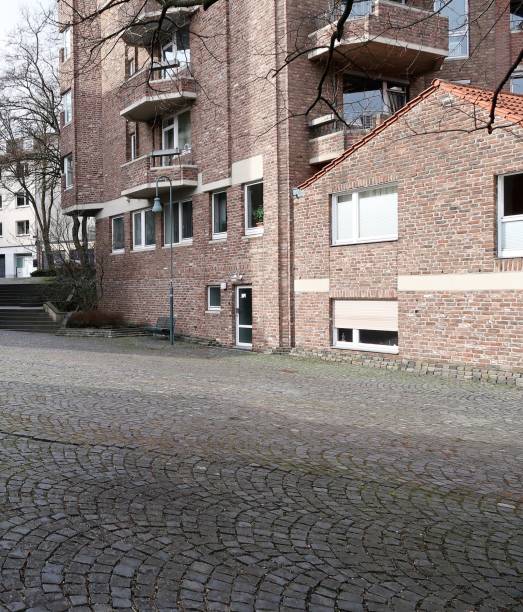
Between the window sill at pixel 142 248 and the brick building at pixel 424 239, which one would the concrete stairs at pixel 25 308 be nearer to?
Answer: the window sill at pixel 142 248

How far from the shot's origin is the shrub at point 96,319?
23438mm

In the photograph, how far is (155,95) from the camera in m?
21.0

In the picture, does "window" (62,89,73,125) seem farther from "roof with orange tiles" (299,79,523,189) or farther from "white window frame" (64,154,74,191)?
"roof with orange tiles" (299,79,523,189)

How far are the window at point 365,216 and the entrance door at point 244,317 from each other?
13.6 feet

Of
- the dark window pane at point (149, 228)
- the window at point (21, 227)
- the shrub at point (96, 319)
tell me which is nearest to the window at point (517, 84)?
the dark window pane at point (149, 228)

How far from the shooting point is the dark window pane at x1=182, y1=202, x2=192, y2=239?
2164 cm

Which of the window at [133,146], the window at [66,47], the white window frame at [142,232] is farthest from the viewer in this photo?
the window at [66,47]

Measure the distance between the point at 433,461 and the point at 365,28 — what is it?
1318cm

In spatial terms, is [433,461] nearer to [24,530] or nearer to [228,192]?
[24,530]

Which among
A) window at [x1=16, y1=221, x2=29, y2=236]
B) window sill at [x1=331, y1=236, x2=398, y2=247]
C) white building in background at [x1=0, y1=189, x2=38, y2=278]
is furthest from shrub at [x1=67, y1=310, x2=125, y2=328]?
window at [x1=16, y1=221, x2=29, y2=236]

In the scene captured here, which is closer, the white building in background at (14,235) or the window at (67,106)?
the window at (67,106)

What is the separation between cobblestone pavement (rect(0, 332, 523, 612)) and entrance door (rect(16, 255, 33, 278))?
51.1 m

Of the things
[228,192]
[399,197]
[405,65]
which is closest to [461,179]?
[399,197]

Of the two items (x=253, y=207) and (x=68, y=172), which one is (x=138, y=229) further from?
(x=253, y=207)
